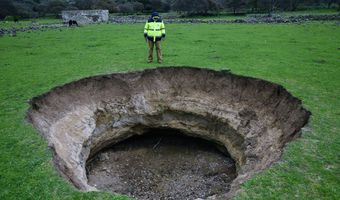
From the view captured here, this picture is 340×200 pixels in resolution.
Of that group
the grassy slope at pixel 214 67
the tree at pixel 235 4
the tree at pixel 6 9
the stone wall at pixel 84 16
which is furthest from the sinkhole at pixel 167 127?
the tree at pixel 6 9

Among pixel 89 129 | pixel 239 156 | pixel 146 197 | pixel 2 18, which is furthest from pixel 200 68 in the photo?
pixel 2 18

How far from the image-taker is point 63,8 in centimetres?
7431

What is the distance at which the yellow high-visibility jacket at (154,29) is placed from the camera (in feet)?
55.4

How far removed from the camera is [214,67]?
16.8m

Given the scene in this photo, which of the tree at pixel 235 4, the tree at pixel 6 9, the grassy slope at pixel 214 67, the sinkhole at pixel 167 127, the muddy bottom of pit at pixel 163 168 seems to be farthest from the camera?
the tree at pixel 6 9

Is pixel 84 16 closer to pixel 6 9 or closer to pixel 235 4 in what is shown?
pixel 6 9

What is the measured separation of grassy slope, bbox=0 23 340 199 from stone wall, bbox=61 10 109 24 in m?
26.3

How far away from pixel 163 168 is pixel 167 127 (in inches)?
119

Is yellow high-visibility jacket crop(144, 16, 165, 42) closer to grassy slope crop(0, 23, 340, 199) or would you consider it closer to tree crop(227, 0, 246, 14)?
grassy slope crop(0, 23, 340, 199)

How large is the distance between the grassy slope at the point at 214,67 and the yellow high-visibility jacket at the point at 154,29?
166 cm

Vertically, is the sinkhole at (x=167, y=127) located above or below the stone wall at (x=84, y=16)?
below

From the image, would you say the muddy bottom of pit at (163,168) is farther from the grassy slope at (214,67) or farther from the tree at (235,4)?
the tree at (235,4)

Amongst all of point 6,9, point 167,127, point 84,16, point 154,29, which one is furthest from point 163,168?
point 6,9

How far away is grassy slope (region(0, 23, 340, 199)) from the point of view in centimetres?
757
